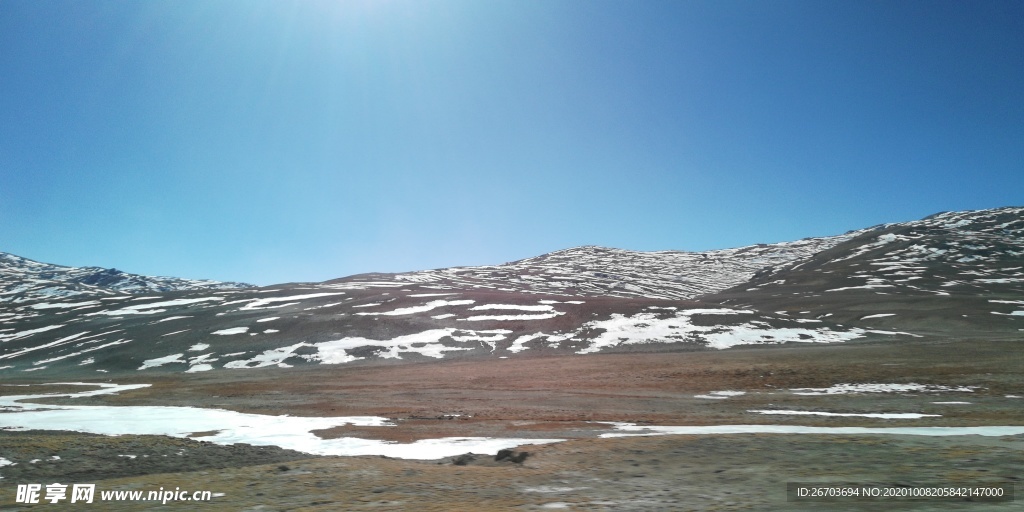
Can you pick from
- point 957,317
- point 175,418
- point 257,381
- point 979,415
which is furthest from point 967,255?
point 175,418

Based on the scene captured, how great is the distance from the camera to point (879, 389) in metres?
41.8

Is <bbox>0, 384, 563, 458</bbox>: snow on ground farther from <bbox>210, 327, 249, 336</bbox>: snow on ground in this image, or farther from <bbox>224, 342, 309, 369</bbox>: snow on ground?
<bbox>210, 327, 249, 336</bbox>: snow on ground

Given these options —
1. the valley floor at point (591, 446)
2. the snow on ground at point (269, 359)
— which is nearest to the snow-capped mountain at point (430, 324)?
the snow on ground at point (269, 359)

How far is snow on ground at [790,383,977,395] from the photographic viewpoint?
40.0 metres

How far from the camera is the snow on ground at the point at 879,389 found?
3999cm

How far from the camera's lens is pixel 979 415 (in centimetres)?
2900

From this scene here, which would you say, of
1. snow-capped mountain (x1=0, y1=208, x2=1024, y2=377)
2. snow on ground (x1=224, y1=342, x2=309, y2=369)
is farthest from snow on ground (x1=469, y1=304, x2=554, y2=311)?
snow on ground (x1=224, y1=342, x2=309, y2=369)

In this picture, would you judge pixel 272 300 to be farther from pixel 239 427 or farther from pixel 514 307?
pixel 239 427

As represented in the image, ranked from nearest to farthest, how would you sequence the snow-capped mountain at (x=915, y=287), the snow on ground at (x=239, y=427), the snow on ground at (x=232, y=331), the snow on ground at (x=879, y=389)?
1. the snow on ground at (x=239, y=427)
2. the snow on ground at (x=879, y=389)
3. the snow on ground at (x=232, y=331)
4. the snow-capped mountain at (x=915, y=287)

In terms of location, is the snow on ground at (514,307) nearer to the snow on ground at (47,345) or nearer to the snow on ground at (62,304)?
the snow on ground at (47,345)

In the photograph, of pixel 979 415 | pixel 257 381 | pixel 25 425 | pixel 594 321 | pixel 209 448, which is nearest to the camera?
pixel 209 448

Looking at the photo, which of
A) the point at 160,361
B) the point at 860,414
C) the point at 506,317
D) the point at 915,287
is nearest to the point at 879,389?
the point at 860,414

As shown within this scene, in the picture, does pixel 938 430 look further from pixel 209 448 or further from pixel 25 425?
pixel 25 425

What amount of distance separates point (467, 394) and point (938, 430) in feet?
104
